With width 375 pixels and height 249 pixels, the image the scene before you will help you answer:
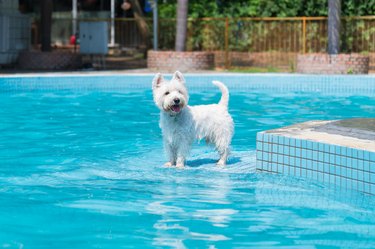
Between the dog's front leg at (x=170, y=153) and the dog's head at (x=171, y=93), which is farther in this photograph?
the dog's front leg at (x=170, y=153)

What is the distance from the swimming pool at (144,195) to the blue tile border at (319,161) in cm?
11

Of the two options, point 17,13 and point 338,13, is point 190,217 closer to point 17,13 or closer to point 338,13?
point 338,13

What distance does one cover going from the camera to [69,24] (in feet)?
102

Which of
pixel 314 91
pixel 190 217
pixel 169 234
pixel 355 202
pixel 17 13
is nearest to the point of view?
pixel 169 234

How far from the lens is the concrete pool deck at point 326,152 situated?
6.92 metres

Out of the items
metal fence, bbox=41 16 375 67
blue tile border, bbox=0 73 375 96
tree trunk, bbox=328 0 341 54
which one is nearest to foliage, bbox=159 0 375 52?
metal fence, bbox=41 16 375 67

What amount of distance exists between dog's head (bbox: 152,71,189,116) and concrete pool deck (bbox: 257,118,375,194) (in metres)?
0.97

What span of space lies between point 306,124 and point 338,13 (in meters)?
11.6

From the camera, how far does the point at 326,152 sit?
723cm

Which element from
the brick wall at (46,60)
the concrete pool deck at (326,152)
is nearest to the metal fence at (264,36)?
the brick wall at (46,60)

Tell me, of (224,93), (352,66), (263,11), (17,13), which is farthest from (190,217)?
(263,11)

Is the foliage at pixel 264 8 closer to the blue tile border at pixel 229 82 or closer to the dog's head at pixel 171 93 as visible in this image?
the blue tile border at pixel 229 82

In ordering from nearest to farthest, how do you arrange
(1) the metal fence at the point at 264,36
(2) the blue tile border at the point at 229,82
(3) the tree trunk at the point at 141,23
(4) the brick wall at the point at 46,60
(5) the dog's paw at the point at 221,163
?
(5) the dog's paw at the point at 221,163 → (2) the blue tile border at the point at 229,82 → (4) the brick wall at the point at 46,60 → (1) the metal fence at the point at 264,36 → (3) the tree trunk at the point at 141,23

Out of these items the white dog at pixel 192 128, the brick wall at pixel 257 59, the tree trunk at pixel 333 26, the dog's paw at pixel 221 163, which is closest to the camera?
the white dog at pixel 192 128
